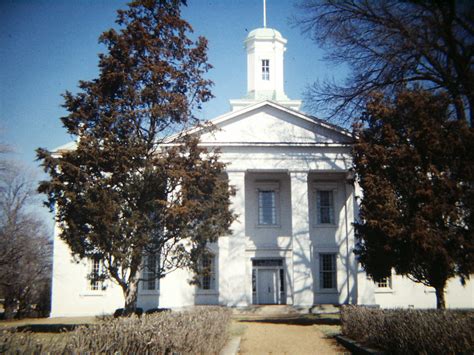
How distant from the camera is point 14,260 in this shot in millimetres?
28922

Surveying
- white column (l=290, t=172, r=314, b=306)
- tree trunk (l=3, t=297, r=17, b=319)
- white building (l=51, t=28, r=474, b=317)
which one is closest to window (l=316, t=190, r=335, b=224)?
white building (l=51, t=28, r=474, b=317)

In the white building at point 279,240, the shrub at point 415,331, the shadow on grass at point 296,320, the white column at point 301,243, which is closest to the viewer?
the shrub at point 415,331

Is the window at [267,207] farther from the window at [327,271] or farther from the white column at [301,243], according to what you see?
the window at [327,271]

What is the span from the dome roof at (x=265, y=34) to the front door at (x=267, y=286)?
1784cm

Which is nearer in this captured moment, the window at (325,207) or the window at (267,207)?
the window at (267,207)

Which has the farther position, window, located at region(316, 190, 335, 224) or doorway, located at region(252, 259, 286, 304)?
window, located at region(316, 190, 335, 224)

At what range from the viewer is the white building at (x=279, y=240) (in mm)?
27484

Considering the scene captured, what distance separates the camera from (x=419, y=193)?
53.3 ft

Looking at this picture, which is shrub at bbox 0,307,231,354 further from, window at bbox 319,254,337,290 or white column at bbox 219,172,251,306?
window at bbox 319,254,337,290

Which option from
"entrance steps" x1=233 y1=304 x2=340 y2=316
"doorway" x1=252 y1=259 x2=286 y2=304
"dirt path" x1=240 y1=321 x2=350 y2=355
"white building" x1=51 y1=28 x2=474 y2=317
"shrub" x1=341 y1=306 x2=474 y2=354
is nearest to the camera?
"shrub" x1=341 y1=306 x2=474 y2=354

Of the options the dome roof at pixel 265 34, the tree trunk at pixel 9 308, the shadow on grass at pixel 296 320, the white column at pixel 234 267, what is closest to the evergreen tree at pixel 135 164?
the shadow on grass at pixel 296 320

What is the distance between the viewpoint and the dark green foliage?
16.1 m

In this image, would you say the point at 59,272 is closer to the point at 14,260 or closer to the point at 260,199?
the point at 14,260

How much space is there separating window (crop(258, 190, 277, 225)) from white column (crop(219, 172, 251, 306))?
321 centimetres
